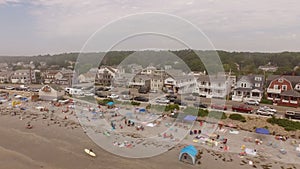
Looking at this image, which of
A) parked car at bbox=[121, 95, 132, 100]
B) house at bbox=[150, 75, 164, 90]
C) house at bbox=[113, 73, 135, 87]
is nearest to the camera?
parked car at bbox=[121, 95, 132, 100]

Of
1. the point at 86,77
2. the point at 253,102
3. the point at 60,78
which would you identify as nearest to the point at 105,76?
the point at 86,77

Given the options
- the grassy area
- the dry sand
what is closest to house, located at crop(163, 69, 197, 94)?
the grassy area

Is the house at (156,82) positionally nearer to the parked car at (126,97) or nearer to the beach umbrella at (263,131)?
the parked car at (126,97)

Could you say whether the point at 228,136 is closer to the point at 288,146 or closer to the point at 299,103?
the point at 288,146

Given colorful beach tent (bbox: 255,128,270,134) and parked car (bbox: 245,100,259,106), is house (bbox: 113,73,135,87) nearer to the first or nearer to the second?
parked car (bbox: 245,100,259,106)

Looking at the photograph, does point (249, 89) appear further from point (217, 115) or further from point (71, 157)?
point (71, 157)
